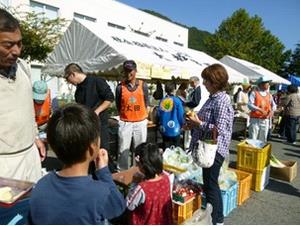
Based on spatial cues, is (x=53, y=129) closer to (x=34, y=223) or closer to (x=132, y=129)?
(x=34, y=223)

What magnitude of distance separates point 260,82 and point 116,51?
3411mm

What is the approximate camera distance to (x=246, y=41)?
44250 millimetres

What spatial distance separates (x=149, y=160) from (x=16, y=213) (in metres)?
1.70

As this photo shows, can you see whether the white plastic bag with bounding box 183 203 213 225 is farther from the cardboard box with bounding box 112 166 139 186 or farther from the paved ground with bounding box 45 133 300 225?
the paved ground with bounding box 45 133 300 225

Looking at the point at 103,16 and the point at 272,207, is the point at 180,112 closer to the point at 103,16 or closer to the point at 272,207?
the point at 272,207

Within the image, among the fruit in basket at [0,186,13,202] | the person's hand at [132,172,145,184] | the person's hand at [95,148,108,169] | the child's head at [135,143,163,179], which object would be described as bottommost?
the person's hand at [132,172,145,184]

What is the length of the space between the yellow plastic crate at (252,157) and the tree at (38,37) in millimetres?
9102

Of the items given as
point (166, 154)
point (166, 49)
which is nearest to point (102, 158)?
point (166, 154)

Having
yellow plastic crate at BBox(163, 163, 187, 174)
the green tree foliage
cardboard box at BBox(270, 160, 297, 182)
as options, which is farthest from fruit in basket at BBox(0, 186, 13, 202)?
the green tree foliage

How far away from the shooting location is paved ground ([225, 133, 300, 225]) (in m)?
4.38

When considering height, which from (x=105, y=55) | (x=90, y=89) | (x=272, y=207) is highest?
(x=105, y=55)

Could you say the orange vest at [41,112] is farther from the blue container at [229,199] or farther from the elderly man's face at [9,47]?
the elderly man's face at [9,47]

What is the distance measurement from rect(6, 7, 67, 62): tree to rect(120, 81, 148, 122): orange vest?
741cm

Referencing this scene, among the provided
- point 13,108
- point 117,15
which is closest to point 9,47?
point 13,108
